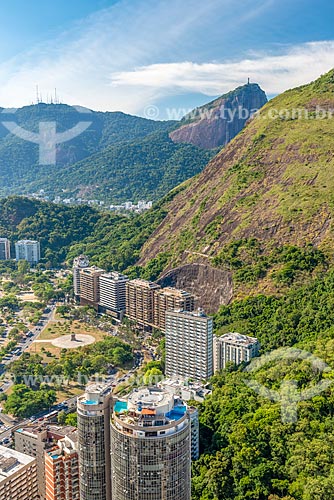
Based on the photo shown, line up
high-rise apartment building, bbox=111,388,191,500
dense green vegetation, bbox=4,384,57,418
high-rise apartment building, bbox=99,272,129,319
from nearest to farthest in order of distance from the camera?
high-rise apartment building, bbox=111,388,191,500
dense green vegetation, bbox=4,384,57,418
high-rise apartment building, bbox=99,272,129,319

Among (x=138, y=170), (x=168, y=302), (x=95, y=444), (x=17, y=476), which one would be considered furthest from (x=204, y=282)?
(x=138, y=170)

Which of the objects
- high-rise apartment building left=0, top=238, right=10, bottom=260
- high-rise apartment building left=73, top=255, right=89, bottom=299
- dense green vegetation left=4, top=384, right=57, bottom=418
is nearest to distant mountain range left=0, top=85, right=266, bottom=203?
high-rise apartment building left=0, top=238, right=10, bottom=260

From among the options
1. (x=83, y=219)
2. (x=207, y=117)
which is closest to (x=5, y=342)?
(x=83, y=219)

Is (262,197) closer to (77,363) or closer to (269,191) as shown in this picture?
(269,191)

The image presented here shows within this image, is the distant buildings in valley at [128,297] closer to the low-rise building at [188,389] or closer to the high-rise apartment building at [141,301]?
the high-rise apartment building at [141,301]

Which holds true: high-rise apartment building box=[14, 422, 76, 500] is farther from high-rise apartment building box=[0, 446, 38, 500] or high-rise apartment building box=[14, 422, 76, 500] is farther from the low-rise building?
the low-rise building

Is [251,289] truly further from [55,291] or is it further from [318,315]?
[55,291]

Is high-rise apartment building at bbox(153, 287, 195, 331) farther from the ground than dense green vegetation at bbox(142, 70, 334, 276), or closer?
closer
